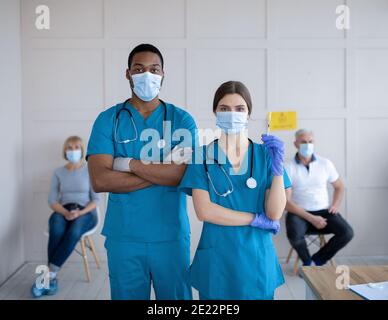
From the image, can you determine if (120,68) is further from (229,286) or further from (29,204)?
(229,286)

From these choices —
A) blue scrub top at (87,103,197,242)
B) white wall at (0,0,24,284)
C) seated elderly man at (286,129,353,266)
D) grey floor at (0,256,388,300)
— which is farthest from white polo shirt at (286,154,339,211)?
white wall at (0,0,24,284)

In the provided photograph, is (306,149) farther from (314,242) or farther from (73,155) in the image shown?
(73,155)

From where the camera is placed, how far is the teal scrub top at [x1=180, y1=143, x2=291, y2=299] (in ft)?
4.97

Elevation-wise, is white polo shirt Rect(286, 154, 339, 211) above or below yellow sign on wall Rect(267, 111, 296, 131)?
below

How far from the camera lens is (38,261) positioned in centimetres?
375

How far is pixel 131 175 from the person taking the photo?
1.66 meters

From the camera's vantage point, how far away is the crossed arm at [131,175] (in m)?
1.62

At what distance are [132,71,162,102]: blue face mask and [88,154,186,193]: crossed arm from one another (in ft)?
0.92

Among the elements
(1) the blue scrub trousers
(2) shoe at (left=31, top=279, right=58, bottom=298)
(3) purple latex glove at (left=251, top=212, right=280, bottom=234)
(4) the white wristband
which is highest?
(4) the white wristband

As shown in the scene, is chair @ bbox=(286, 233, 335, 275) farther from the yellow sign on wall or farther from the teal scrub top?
the teal scrub top

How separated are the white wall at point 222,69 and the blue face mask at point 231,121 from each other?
211 centimetres

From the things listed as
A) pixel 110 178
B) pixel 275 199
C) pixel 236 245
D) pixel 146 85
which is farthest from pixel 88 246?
pixel 275 199
